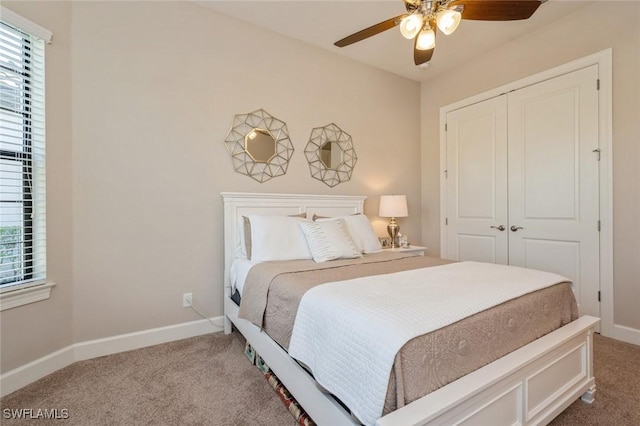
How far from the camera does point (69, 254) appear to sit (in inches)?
83.0

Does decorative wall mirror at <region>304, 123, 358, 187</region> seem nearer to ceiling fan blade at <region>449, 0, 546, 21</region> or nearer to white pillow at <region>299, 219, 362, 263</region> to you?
white pillow at <region>299, 219, 362, 263</region>

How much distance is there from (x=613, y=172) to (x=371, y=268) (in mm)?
2270

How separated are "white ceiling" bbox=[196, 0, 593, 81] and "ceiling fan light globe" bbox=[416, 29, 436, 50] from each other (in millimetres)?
946

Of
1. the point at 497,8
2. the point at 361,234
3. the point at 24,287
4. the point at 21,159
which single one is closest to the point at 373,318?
the point at 361,234

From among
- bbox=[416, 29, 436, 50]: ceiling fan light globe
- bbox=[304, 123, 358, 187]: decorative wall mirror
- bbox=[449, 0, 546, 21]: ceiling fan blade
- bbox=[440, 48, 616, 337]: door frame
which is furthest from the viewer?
bbox=[304, 123, 358, 187]: decorative wall mirror

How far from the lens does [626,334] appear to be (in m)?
2.45

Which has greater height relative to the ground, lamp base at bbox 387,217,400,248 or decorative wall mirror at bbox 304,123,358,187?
decorative wall mirror at bbox 304,123,358,187

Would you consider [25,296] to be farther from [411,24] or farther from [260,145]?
[411,24]

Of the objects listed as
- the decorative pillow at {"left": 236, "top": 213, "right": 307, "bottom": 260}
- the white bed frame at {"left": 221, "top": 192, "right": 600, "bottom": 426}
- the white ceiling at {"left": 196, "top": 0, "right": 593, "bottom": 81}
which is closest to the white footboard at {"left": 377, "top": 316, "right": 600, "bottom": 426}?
the white bed frame at {"left": 221, "top": 192, "right": 600, "bottom": 426}

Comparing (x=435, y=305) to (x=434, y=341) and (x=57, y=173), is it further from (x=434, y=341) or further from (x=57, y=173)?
(x=57, y=173)

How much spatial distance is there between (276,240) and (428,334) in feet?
5.01

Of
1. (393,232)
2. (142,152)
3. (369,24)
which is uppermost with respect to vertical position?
(369,24)

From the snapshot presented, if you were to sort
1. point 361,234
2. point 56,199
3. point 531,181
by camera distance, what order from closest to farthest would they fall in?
1. point 56,199
2. point 361,234
3. point 531,181

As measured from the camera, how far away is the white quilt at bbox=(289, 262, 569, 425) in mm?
1022
